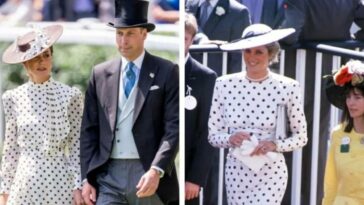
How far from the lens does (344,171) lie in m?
3.77

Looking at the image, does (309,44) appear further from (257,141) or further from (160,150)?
(160,150)

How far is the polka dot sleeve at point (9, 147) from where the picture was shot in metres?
3.84

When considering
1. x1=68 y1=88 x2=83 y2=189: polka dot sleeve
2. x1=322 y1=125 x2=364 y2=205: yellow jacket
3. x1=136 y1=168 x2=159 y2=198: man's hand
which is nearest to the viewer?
x1=136 y1=168 x2=159 y2=198: man's hand

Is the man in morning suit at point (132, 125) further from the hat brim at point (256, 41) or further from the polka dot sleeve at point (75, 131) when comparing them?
the hat brim at point (256, 41)

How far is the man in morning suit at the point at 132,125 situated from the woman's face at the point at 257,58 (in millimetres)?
307

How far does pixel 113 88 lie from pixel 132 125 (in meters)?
0.17

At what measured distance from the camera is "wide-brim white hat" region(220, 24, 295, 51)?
12.3 ft

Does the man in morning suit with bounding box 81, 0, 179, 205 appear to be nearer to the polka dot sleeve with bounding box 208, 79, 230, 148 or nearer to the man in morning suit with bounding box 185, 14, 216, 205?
the man in morning suit with bounding box 185, 14, 216, 205

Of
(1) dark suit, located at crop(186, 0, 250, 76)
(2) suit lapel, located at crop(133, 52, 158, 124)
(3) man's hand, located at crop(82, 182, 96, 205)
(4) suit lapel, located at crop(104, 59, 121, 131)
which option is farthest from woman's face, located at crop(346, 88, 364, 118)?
(3) man's hand, located at crop(82, 182, 96, 205)

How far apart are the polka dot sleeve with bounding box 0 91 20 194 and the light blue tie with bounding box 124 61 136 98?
18.9 inches

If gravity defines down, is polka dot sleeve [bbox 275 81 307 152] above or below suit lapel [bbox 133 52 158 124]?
below

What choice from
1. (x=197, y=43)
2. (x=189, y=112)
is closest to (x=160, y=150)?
(x=189, y=112)

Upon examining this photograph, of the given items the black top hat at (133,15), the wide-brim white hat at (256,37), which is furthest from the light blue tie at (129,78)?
the wide-brim white hat at (256,37)

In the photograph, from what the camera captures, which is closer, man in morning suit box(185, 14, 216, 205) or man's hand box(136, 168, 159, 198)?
man's hand box(136, 168, 159, 198)
